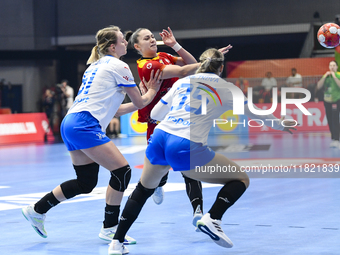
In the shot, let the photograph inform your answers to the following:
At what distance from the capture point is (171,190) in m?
6.53

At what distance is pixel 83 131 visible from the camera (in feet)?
12.8

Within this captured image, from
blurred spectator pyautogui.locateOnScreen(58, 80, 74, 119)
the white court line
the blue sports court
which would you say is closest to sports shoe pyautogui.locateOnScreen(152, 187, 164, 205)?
the blue sports court

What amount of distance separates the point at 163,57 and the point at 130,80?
93 centimetres

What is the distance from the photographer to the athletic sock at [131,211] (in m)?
3.67

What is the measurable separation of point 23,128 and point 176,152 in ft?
43.2

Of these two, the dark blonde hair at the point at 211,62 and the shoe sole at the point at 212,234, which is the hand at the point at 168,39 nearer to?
the dark blonde hair at the point at 211,62

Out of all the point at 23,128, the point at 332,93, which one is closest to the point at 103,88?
the point at 332,93

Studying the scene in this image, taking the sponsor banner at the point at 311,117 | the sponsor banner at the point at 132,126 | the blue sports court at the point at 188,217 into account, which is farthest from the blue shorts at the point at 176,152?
the sponsor banner at the point at 132,126

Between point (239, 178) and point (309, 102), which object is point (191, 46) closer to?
point (309, 102)

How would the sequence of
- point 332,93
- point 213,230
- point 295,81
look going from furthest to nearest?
point 295,81, point 332,93, point 213,230

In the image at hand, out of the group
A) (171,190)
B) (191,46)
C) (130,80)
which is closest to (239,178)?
(130,80)

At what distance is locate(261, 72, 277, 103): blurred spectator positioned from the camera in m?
18.2

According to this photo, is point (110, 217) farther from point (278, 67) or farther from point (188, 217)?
point (278, 67)

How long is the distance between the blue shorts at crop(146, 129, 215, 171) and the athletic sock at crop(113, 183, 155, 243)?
0.28 metres
